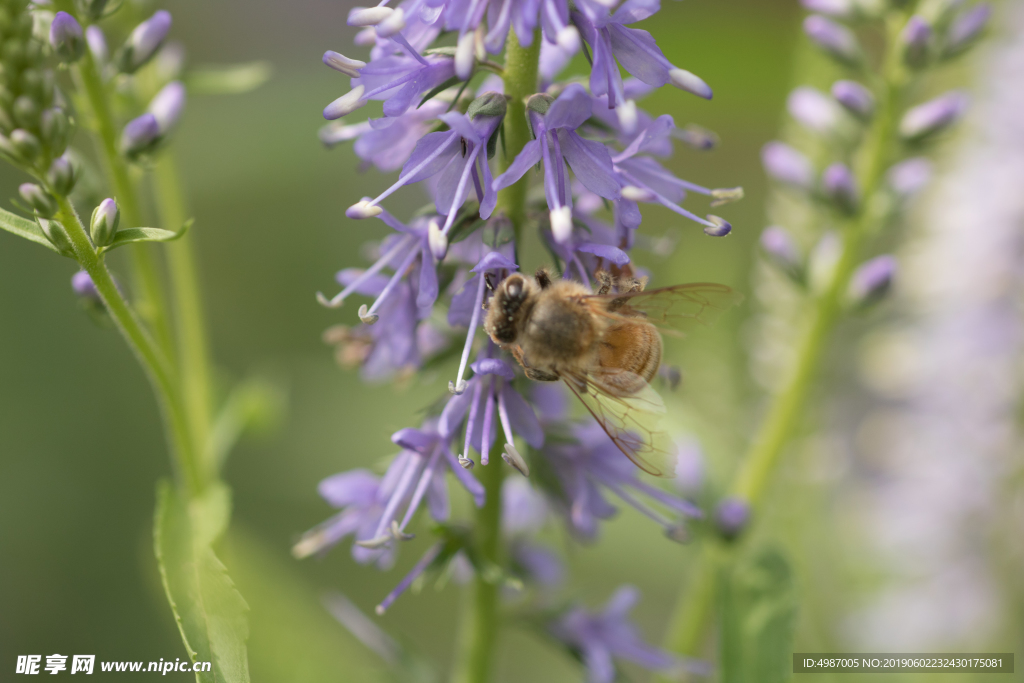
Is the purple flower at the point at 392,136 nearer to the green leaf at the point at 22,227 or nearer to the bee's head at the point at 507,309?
the bee's head at the point at 507,309

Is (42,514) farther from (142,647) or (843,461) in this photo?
(843,461)

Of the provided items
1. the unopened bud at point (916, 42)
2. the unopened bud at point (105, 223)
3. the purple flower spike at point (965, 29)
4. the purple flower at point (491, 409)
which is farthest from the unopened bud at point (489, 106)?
the purple flower spike at point (965, 29)

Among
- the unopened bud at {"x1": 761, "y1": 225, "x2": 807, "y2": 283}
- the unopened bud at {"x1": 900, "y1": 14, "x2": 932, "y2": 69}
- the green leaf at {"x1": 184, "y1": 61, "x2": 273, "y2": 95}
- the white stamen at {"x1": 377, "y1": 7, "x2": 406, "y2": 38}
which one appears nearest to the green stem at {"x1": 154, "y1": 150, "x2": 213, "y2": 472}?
the green leaf at {"x1": 184, "y1": 61, "x2": 273, "y2": 95}

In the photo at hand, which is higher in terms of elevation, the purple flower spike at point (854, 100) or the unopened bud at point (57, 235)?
the unopened bud at point (57, 235)

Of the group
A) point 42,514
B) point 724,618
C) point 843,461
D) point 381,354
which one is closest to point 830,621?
point 843,461

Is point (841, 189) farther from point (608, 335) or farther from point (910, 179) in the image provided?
point (608, 335)

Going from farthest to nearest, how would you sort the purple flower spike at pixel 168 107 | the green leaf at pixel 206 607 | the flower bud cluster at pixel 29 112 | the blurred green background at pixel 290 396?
the blurred green background at pixel 290 396 < the purple flower spike at pixel 168 107 < the green leaf at pixel 206 607 < the flower bud cluster at pixel 29 112

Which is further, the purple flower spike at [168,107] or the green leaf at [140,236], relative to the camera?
the purple flower spike at [168,107]
